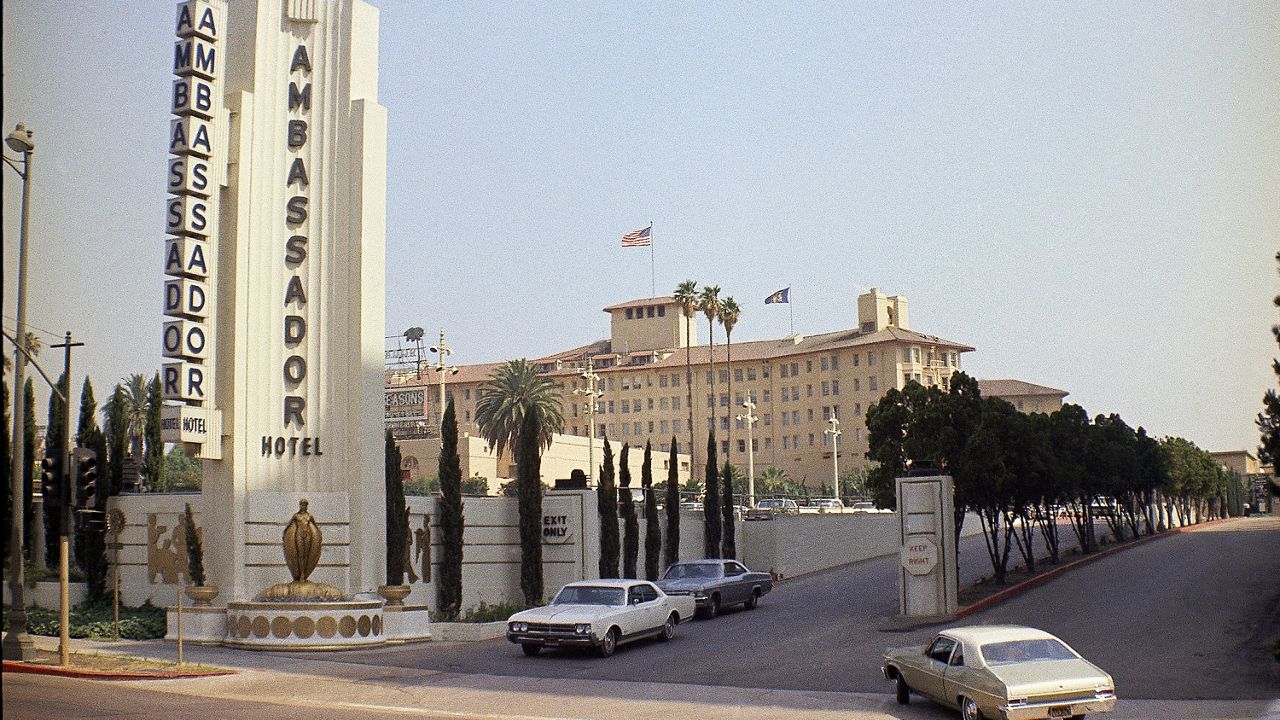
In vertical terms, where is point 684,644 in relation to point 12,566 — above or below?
below

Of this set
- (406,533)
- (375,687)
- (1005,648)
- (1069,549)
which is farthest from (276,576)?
(1069,549)

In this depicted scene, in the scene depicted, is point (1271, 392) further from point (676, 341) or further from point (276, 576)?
point (676, 341)

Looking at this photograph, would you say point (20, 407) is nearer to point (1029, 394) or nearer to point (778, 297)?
point (778, 297)

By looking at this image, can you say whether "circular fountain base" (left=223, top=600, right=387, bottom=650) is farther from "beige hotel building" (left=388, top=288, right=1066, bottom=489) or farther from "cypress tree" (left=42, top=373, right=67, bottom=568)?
"beige hotel building" (left=388, top=288, right=1066, bottom=489)

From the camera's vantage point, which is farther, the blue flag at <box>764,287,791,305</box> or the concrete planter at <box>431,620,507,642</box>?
the blue flag at <box>764,287,791,305</box>

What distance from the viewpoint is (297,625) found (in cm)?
2609

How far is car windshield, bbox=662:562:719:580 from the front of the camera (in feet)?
110

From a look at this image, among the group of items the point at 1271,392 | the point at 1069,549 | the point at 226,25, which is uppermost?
Result: the point at 226,25

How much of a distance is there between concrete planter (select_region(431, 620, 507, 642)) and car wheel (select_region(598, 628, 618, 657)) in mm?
5554

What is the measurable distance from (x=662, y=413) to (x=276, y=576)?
11355 centimetres

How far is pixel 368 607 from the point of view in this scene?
2688 centimetres

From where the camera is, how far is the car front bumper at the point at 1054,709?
14.8 metres

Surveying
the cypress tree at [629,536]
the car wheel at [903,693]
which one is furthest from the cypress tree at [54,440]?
the car wheel at [903,693]

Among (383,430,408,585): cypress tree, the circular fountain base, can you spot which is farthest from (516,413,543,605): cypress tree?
the circular fountain base
